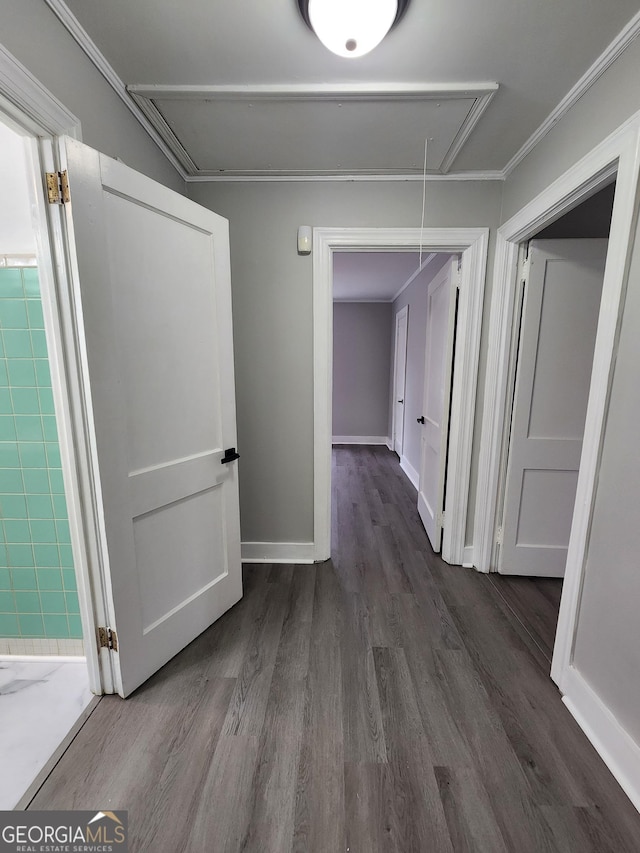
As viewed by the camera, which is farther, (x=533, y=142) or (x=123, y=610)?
(x=533, y=142)

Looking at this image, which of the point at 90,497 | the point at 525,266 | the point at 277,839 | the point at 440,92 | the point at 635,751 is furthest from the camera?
the point at 525,266

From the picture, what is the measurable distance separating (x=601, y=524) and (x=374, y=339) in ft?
15.5

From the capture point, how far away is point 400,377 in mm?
4996

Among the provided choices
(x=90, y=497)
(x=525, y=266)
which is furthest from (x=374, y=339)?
(x=90, y=497)

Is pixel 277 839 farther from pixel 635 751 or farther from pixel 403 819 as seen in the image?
pixel 635 751

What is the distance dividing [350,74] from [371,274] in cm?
272

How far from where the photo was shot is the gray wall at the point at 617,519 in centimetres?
113

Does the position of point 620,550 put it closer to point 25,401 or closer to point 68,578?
point 68,578

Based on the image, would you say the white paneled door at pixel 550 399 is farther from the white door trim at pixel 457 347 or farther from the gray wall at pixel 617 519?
the gray wall at pixel 617 519

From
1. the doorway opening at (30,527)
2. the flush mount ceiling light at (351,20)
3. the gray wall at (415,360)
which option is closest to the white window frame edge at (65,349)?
the doorway opening at (30,527)

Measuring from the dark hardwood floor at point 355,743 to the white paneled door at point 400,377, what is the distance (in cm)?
318

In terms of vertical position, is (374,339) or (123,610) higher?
(374,339)

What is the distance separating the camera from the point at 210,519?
173 cm

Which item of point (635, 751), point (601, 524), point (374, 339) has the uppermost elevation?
point (374, 339)
